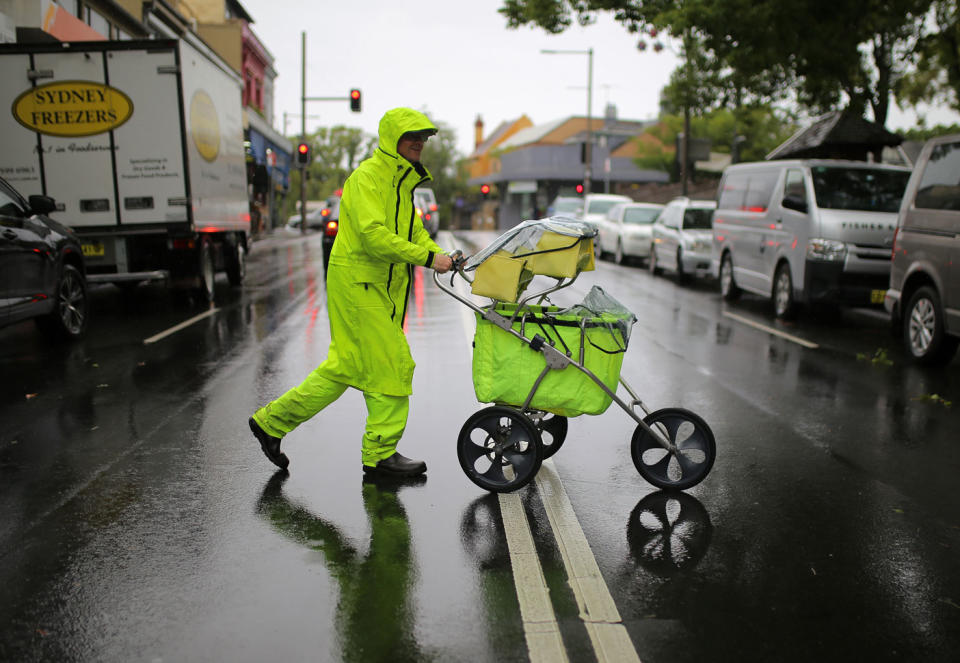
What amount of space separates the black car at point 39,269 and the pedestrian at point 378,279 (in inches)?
188

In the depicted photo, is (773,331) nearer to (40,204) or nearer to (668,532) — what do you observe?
(668,532)

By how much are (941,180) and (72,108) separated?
9.79 metres

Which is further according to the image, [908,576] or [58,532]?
[58,532]

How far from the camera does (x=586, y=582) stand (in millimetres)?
3820

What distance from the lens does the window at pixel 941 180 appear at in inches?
345

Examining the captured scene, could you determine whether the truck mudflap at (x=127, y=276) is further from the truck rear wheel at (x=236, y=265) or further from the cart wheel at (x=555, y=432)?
the cart wheel at (x=555, y=432)

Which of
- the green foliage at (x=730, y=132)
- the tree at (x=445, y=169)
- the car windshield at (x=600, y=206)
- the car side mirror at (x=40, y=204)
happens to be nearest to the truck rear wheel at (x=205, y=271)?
the car side mirror at (x=40, y=204)

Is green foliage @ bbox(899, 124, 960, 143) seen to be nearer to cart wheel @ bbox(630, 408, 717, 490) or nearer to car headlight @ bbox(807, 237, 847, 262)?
car headlight @ bbox(807, 237, 847, 262)

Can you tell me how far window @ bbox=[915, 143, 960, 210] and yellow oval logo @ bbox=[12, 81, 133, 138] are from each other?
29.8ft

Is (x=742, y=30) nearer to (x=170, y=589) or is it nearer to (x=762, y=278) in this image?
(x=762, y=278)

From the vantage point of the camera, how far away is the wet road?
337 cm

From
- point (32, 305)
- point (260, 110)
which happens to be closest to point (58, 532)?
point (32, 305)

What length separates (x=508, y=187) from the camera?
7300 centimetres

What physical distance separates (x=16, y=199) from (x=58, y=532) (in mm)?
5746
